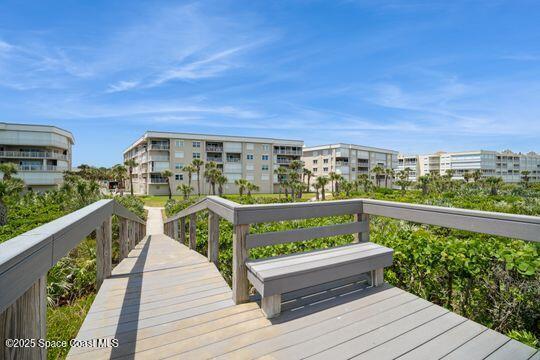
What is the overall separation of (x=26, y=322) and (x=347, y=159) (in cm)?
6861

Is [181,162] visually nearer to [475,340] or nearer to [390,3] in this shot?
[390,3]

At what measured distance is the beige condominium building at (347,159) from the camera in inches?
2564

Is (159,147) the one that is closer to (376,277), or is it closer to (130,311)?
(130,311)

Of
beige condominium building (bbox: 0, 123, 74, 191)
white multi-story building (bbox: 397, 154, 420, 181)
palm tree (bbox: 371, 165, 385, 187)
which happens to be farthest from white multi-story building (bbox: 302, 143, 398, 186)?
beige condominium building (bbox: 0, 123, 74, 191)

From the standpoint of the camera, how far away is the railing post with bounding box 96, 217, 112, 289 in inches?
130

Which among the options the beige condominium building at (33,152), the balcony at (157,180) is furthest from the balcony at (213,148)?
the beige condominium building at (33,152)

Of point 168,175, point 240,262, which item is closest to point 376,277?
point 240,262

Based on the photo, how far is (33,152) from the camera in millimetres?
37875

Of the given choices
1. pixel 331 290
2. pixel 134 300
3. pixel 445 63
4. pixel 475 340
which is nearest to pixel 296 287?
pixel 331 290

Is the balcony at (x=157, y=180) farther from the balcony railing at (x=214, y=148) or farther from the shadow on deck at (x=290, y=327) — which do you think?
the shadow on deck at (x=290, y=327)

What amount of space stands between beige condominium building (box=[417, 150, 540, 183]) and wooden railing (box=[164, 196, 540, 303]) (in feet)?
307

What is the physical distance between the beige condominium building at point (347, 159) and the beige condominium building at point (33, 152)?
182ft

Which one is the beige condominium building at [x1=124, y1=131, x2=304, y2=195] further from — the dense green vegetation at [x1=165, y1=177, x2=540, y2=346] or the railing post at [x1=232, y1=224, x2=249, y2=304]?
the dense green vegetation at [x1=165, y1=177, x2=540, y2=346]

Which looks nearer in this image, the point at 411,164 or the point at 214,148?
the point at 214,148
